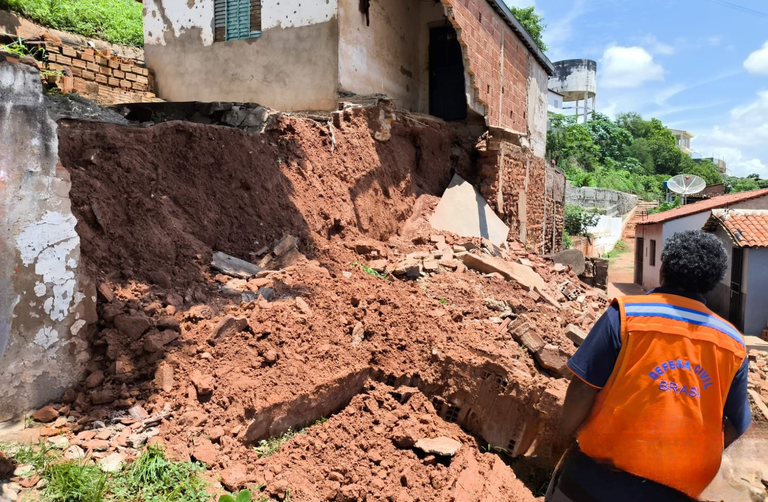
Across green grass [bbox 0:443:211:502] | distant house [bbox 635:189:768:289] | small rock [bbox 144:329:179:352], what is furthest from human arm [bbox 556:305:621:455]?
distant house [bbox 635:189:768:289]

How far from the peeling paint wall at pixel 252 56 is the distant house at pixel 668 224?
1250cm

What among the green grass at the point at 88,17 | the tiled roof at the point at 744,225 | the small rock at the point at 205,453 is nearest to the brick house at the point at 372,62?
the green grass at the point at 88,17

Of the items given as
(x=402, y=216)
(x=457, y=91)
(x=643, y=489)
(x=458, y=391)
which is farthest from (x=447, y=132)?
(x=643, y=489)

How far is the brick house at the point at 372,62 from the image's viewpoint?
834 centimetres

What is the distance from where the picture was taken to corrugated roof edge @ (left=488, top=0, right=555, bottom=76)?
10500mm

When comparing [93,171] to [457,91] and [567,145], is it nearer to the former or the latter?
[457,91]

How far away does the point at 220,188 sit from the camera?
5695 millimetres

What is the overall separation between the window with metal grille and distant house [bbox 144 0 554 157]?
0.06 feet

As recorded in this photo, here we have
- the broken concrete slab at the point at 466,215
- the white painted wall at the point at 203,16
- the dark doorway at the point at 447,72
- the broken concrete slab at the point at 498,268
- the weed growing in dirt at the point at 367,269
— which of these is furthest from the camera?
the dark doorway at the point at 447,72

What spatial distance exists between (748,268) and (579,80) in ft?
117

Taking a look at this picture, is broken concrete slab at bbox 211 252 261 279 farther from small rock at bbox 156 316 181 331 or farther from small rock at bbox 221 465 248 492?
small rock at bbox 221 465 248 492

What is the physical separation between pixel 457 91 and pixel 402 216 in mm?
3988

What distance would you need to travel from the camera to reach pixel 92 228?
13.4 feet

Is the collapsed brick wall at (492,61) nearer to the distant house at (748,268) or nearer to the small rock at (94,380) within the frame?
the distant house at (748,268)
